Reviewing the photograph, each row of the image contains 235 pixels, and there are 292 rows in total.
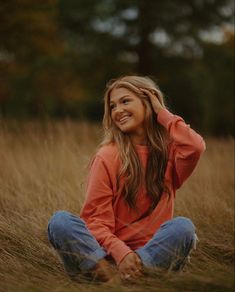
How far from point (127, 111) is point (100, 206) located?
0.59 metres

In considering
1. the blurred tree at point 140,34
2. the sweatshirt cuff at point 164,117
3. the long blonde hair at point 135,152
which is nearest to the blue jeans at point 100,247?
the long blonde hair at point 135,152

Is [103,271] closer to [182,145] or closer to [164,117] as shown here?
[182,145]

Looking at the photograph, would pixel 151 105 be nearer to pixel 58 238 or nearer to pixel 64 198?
pixel 58 238

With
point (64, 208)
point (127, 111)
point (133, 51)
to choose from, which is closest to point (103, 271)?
point (127, 111)

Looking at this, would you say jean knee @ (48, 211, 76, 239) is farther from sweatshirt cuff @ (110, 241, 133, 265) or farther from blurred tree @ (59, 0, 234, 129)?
blurred tree @ (59, 0, 234, 129)

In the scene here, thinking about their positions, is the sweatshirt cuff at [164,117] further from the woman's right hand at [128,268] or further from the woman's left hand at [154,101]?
the woman's right hand at [128,268]

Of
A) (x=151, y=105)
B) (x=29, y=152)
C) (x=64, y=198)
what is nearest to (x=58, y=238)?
(x=151, y=105)

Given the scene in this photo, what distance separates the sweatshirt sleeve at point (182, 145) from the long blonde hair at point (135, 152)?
0.09m

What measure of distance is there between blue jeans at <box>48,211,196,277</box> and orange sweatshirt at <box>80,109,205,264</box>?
0.29 feet

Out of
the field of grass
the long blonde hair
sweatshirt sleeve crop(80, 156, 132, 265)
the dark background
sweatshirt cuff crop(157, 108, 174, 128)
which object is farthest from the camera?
the dark background

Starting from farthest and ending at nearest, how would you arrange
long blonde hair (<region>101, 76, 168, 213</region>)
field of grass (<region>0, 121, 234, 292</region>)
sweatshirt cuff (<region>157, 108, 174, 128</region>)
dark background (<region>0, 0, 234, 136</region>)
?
1. dark background (<region>0, 0, 234, 136</region>)
2. sweatshirt cuff (<region>157, 108, 174, 128</region>)
3. long blonde hair (<region>101, 76, 168, 213</region>)
4. field of grass (<region>0, 121, 234, 292</region>)

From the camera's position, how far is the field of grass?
9.21ft

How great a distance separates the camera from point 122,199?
3111 mm

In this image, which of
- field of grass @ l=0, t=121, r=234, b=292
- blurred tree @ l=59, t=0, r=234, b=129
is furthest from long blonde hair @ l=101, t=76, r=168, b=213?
blurred tree @ l=59, t=0, r=234, b=129
